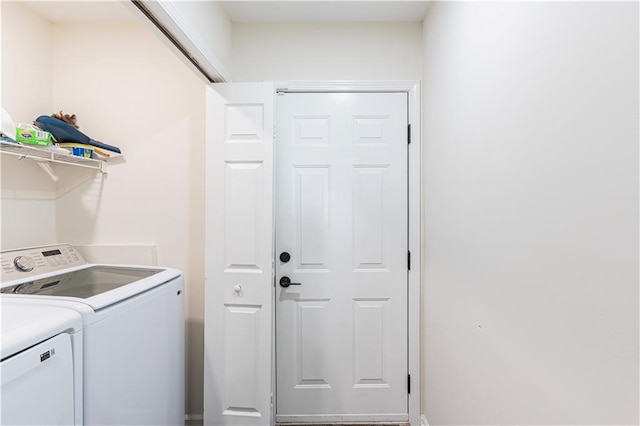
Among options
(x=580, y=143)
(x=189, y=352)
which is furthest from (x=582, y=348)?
(x=189, y=352)

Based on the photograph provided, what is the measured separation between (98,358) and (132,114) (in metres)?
1.51

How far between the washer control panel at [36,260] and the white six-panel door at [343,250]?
4.15 feet

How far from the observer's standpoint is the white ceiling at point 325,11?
1.66 m

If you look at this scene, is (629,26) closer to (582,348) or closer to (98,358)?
(582,348)

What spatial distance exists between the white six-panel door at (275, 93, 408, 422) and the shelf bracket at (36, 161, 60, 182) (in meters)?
1.46

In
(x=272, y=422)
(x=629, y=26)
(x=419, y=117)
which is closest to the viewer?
(x=629, y=26)

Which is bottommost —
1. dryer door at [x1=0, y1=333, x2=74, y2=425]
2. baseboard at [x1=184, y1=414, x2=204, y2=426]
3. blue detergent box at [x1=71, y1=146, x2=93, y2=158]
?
baseboard at [x1=184, y1=414, x2=204, y2=426]

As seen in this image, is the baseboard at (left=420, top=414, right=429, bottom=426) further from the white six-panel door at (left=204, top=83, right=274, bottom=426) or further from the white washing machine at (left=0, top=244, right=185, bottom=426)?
the white washing machine at (left=0, top=244, right=185, bottom=426)

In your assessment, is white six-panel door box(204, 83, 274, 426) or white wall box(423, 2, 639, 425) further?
white six-panel door box(204, 83, 274, 426)

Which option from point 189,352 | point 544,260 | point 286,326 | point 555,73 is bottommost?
point 189,352

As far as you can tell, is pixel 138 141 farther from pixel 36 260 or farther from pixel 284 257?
pixel 284 257

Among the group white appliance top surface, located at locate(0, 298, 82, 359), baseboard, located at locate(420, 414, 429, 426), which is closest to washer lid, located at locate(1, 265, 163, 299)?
white appliance top surface, located at locate(0, 298, 82, 359)

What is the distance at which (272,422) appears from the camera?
1.68 m

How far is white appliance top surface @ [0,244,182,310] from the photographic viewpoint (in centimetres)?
112
